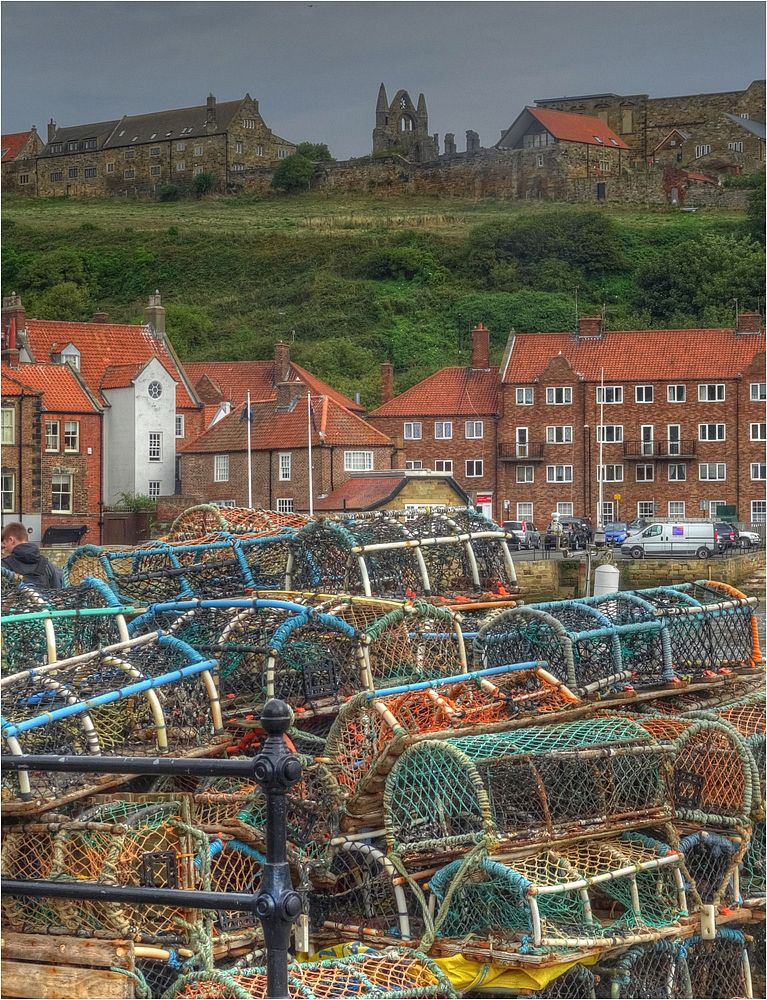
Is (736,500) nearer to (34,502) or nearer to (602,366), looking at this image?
(602,366)

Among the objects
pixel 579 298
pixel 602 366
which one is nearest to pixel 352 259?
pixel 579 298

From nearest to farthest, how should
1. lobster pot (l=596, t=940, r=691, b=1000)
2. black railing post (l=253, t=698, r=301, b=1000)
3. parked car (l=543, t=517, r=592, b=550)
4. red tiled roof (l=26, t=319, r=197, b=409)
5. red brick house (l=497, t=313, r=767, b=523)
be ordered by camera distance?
black railing post (l=253, t=698, r=301, b=1000) < lobster pot (l=596, t=940, r=691, b=1000) < parked car (l=543, t=517, r=592, b=550) < red tiled roof (l=26, t=319, r=197, b=409) < red brick house (l=497, t=313, r=767, b=523)

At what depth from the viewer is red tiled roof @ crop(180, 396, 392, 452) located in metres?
34.2

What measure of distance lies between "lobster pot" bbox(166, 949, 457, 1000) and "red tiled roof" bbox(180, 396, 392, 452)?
92.0ft

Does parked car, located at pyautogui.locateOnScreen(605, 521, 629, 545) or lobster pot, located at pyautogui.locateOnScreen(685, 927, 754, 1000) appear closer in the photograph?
lobster pot, located at pyautogui.locateOnScreen(685, 927, 754, 1000)

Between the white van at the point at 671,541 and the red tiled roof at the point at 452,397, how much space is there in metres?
9.14

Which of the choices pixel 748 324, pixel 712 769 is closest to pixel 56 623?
pixel 712 769

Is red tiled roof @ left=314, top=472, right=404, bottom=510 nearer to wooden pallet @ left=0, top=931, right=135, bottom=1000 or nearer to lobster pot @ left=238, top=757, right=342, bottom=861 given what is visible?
lobster pot @ left=238, top=757, right=342, bottom=861

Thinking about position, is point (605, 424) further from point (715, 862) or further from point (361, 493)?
point (715, 862)

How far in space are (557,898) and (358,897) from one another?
98 centimetres

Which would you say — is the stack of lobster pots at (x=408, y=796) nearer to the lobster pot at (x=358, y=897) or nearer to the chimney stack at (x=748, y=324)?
the lobster pot at (x=358, y=897)

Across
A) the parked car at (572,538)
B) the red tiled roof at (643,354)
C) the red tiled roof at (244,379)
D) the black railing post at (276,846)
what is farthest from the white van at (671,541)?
the black railing post at (276,846)

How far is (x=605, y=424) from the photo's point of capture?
40.4 metres

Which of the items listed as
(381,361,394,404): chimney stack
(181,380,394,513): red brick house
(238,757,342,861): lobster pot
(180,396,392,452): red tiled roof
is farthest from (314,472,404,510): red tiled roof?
(238,757,342,861): lobster pot
